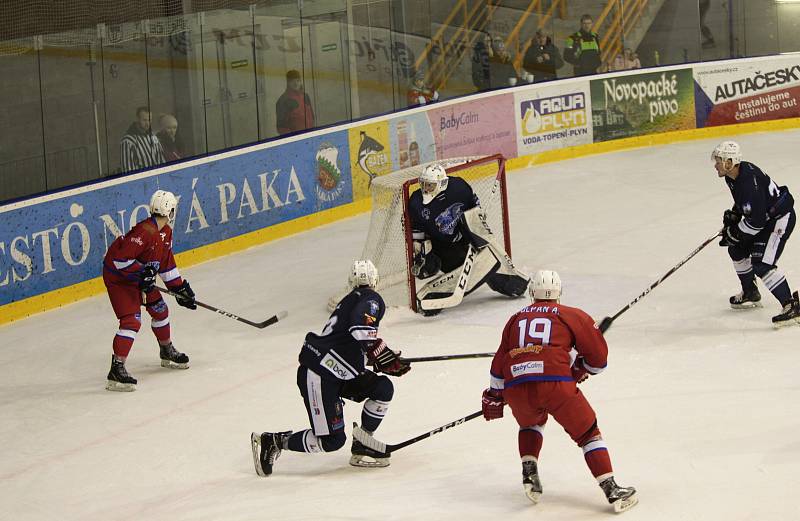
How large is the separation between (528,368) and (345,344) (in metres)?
1.03

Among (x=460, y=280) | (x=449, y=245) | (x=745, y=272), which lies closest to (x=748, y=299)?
(x=745, y=272)

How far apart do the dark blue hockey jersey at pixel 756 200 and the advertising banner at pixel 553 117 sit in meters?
6.19

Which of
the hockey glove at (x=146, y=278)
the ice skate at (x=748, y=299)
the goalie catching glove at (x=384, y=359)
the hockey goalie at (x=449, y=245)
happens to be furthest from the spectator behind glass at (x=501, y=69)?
the goalie catching glove at (x=384, y=359)

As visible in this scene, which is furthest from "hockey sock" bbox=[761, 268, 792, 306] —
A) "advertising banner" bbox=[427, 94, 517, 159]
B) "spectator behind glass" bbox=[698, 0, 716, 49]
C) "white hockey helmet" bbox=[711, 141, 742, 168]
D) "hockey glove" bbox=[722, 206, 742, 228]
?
"spectator behind glass" bbox=[698, 0, 716, 49]

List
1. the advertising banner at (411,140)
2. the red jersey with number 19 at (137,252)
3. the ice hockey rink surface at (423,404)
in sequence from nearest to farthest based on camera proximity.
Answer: the ice hockey rink surface at (423,404), the red jersey with number 19 at (137,252), the advertising banner at (411,140)

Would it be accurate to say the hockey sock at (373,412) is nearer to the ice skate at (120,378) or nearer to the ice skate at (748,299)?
the ice skate at (120,378)

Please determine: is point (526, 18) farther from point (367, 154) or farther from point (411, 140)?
point (367, 154)

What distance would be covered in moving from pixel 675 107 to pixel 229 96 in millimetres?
5687

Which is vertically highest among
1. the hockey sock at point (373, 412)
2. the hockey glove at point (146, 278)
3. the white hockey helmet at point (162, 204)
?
the white hockey helmet at point (162, 204)

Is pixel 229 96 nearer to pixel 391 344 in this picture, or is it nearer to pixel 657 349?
pixel 391 344

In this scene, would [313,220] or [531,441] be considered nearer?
[531,441]

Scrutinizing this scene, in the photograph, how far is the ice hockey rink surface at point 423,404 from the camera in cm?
563

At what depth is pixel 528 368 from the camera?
5188mm

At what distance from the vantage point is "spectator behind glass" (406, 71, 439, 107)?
43.2 feet
